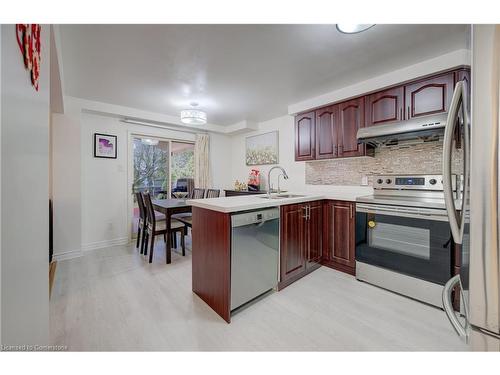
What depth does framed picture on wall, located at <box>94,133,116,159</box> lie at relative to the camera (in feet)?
11.0

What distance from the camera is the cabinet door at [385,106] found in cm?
224

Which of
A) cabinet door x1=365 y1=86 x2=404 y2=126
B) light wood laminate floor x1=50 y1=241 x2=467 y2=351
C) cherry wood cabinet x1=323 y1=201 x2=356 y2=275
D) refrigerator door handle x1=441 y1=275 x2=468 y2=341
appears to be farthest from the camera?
cherry wood cabinet x1=323 y1=201 x2=356 y2=275

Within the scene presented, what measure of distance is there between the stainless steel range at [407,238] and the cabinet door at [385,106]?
653 mm

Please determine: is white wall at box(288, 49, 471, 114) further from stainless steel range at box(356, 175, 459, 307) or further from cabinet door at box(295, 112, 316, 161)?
stainless steel range at box(356, 175, 459, 307)

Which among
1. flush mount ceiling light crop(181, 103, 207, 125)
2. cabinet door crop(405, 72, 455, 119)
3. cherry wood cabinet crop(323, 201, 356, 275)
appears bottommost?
cherry wood cabinet crop(323, 201, 356, 275)

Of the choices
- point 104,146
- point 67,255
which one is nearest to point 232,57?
point 104,146

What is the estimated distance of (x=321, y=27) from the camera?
5.27 ft

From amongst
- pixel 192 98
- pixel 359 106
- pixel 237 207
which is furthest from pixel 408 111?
pixel 192 98

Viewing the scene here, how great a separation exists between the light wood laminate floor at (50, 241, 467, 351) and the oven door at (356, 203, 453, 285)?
0.98 ft

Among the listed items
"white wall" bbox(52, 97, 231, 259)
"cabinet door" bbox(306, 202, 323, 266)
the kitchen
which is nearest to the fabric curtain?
"white wall" bbox(52, 97, 231, 259)

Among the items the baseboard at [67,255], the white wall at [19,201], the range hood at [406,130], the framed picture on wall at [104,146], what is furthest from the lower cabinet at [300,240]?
the framed picture on wall at [104,146]

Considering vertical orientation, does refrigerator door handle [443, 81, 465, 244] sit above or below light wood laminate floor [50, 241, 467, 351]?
above

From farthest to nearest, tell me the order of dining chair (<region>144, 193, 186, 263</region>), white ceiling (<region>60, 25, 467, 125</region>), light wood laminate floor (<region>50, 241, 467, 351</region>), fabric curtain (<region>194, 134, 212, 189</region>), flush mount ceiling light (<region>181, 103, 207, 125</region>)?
fabric curtain (<region>194, 134, 212, 189</region>) → flush mount ceiling light (<region>181, 103, 207, 125</region>) → dining chair (<region>144, 193, 186, 263</region>) → white ceiling (<region>60, 25, 467, 125</region>) → light wood laminate floor (<region>50, 241, 467, 351</region>)

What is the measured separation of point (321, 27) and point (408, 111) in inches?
52.4
